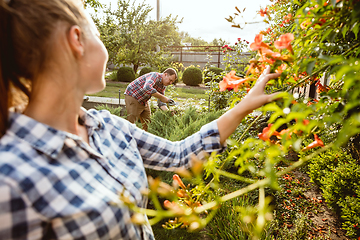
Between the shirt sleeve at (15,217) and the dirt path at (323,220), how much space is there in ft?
9.37

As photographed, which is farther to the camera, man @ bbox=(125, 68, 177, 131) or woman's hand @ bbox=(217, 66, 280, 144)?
man @ bbox=(125, 68, 177, 131)

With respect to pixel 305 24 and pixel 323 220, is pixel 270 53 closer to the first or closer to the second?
pixel 305 24

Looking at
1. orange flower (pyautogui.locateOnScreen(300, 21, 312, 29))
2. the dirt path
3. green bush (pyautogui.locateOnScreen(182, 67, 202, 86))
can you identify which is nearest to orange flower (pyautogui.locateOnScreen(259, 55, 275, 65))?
orange flower (pyautogui.locateOnScreen(300, 21, 312, 29))

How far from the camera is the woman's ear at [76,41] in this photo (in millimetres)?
813

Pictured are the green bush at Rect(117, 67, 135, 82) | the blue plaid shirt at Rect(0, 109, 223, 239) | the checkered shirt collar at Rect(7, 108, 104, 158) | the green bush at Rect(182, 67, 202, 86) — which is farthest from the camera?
the green bush at Rect(117, 67, 135, 82)

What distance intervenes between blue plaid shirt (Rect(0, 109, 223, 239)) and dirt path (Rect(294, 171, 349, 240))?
8.04 ft

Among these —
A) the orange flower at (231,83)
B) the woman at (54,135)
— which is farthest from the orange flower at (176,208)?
the orange flower at (231,83)

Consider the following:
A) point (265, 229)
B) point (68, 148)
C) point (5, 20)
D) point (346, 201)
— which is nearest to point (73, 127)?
point (68, 148)

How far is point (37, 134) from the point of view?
0.79 meters

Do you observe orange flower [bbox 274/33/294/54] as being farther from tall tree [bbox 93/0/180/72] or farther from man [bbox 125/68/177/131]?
tall tree [bbox 93/0/180/72]

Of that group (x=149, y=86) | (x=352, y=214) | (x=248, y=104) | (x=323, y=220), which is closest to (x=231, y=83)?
(x=248, y=104)

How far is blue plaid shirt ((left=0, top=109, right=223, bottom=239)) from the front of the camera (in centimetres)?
65

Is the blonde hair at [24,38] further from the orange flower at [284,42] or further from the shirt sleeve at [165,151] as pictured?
the orange flower at [284,42]

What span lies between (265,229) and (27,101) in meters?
2.20
